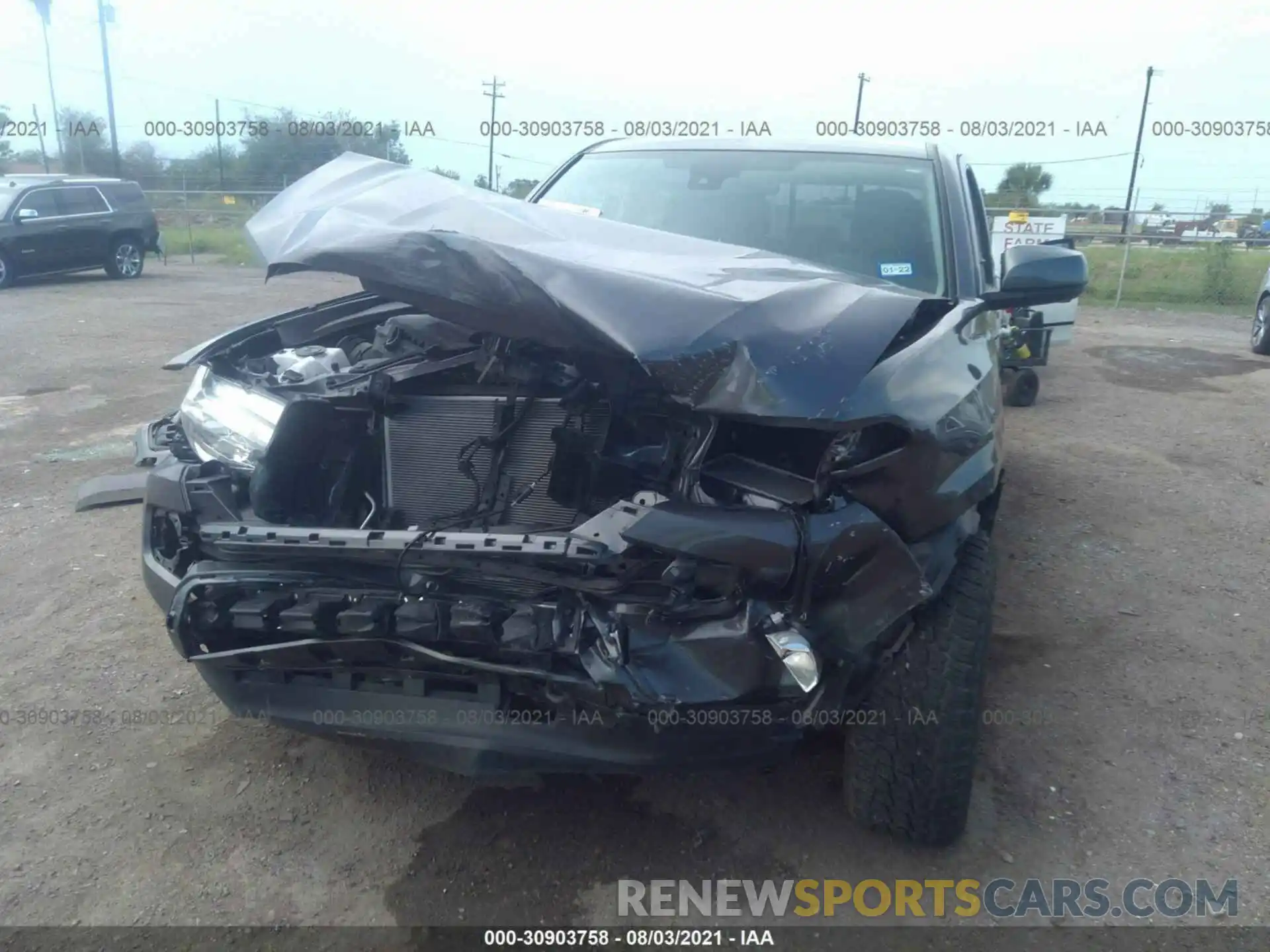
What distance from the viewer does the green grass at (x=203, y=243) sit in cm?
2234

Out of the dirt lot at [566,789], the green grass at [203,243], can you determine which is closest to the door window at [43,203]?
Answer: the green grass at [203,243]

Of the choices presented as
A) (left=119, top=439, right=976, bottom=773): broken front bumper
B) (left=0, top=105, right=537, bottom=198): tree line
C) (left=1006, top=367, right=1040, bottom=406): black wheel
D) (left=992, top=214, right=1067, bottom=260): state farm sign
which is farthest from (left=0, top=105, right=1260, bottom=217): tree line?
(left=119, top=439, right=976, bottom=773): broken front bumper

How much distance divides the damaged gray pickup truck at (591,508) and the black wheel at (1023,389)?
5.39 m

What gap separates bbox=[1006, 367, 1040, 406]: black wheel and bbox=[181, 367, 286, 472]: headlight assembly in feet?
21.7

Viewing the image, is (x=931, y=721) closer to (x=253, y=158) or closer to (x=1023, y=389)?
(x=1023, y=389)

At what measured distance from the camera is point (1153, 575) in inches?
173

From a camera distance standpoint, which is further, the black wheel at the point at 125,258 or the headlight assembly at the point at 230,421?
the black wheel at the point at 125,258

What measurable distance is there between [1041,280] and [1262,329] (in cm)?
1026

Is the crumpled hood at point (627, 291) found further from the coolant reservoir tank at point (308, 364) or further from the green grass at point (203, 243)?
the green grass at point (203, 243)

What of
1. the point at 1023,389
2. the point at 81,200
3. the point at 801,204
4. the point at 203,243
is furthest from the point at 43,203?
the point at 801,204

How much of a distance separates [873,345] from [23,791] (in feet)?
8.52

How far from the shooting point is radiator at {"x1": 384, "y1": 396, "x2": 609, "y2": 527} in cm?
248

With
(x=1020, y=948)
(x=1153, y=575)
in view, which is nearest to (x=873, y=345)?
(x=1020, y=948)

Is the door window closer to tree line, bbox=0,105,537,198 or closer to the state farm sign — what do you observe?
tree line, bbox=0,105,537,198
